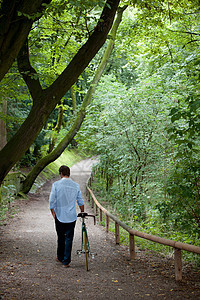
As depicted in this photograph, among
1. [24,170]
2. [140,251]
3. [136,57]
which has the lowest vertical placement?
[140,251]

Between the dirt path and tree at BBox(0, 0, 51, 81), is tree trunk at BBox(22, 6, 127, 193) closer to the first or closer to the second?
the dirt path

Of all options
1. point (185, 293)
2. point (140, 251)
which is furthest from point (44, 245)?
point (185, 293)

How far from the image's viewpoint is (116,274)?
211 inches

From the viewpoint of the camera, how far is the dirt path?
4234mm

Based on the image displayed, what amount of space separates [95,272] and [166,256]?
5.95 ft

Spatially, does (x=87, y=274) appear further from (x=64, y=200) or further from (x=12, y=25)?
(x=12, y=25)

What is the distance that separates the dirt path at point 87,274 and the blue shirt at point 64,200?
944mm

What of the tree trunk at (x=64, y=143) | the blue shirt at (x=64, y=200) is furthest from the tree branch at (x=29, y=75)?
the tree trunk at (x=64, y=143)

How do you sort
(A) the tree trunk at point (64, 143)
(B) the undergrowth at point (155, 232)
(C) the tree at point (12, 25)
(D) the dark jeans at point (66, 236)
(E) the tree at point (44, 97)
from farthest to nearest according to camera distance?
(A) the tree trunk at point (64, 143)
(B) the undergrowth at point (155, 232)
(E) the tree at point (44, 97)
(D) the dark jeans at point (66, 236)
(C) the tree at point (12, 25)

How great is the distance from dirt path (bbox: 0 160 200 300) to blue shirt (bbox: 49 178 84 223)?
3.10ft

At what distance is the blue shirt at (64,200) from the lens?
18.6ft

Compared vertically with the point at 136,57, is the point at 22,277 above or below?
below

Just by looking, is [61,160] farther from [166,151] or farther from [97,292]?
[97,292]

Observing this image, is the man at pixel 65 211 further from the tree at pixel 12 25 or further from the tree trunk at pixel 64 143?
the tree trunk at pixel 64 143
